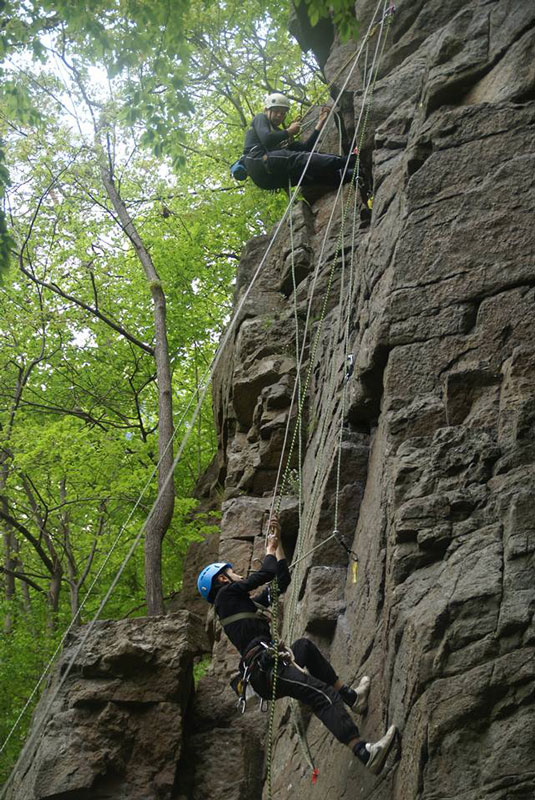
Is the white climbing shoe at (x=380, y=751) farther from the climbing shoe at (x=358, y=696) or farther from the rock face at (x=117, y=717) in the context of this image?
the rock face at (x=117, y=717)

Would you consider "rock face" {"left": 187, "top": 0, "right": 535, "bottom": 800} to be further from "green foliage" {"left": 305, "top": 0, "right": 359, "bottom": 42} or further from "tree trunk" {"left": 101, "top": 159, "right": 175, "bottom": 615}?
"tree trunk" {"left": 101, "top": 159, "right": 175, "bottom": 615}

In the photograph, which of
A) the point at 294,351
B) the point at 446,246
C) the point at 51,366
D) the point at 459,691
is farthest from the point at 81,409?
the point at 459,691

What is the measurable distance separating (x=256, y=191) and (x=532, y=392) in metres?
11.9

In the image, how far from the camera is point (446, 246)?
21.9 feet

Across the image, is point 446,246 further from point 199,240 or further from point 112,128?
point 199,240


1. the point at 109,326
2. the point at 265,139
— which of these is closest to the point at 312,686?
the point at 265,139

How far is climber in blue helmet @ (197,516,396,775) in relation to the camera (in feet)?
17.3

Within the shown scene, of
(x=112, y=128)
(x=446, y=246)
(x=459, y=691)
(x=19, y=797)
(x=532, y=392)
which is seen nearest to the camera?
(x=459, y=691)

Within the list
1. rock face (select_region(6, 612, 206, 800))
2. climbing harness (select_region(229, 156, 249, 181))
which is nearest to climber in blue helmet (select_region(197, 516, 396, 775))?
rock face (select_region(6, 612, 206, 800))

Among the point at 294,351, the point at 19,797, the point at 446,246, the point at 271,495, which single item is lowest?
the point at 19,797

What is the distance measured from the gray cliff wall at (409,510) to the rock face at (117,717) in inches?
0.7

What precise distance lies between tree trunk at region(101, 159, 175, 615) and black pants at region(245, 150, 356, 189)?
318 cm

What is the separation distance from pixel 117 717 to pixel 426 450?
387 centimetres

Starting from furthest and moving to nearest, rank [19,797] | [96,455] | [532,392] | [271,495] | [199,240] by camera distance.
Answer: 1. [199,240]
2. [96,455]
3. [271,495]
4. [19,797]
5. [532,392]
